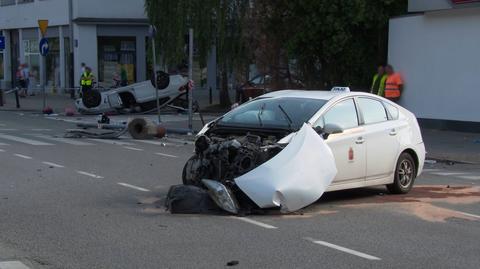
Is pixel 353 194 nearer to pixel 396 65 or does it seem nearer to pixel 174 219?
pixel 174 219

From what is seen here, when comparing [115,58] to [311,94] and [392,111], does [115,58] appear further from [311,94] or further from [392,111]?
[311,94]

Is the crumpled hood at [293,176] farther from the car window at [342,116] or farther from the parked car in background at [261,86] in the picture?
the parked car in background at [261,86]

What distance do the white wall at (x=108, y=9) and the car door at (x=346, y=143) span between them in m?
32.1

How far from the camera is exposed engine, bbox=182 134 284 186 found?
29.5 feet

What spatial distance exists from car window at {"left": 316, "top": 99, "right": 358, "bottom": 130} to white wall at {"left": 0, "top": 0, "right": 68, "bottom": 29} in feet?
112

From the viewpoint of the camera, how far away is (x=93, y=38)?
1588 inches

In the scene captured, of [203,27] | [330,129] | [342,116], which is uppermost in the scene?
[203,27]

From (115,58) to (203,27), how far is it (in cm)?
1374

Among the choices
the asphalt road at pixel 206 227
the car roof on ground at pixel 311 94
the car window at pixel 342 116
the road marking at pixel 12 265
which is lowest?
the asphalt road at pixel 206 227

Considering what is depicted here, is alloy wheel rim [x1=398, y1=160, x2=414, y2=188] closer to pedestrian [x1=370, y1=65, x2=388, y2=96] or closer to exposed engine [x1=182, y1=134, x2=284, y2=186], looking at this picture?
exposed engine [x1=182, y1=134, x2=284, y2=186]

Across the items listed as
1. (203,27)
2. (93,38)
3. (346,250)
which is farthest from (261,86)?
(346,250)

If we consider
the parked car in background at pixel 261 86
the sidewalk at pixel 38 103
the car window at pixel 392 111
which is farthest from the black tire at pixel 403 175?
the sidewalk at pixel 38 103

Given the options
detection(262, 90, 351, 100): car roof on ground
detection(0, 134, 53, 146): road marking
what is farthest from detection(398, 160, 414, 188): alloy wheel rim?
detection(0, 134, 53, 146): road marking

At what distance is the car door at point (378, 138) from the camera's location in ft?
33.6
